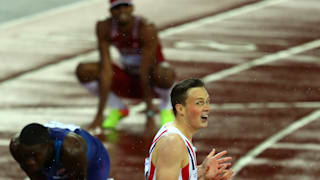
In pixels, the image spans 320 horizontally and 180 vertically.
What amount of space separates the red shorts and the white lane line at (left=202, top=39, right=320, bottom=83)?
1512 millimetres

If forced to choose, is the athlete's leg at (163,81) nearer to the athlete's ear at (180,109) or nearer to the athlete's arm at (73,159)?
the athlete's arm at (73,159)

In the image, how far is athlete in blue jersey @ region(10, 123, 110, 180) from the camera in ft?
15.8

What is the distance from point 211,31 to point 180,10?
1.25 meters

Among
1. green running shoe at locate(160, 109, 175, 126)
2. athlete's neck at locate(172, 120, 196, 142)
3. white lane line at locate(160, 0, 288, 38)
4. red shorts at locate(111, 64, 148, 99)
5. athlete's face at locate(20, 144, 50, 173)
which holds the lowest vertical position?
white lane line at locate(160, 0, 288, 38)

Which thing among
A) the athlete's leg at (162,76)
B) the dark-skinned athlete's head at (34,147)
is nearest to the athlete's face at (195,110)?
the dark-skinned athlete's head at (34,147)

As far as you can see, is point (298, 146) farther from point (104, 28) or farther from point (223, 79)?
point (223, 79)

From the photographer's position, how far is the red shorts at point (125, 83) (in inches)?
344

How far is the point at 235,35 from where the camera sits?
1216cm

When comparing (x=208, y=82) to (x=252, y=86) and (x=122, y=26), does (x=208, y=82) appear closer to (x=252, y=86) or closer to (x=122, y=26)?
(x=252, y=86)

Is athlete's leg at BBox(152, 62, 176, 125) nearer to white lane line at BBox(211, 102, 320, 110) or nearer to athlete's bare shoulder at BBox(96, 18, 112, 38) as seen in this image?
athlete's bare shoulder at BBox(96, 18, 112, 38)

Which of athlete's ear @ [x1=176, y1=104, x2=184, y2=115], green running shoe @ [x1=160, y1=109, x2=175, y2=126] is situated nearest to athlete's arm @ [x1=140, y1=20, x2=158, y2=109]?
green running shoe @ [x1=160, y1=109, x2=175, y2=126]

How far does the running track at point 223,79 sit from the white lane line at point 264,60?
0.01m

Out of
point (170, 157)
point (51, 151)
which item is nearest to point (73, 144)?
point (51, 151)

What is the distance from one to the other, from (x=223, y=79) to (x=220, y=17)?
9.90 ft
